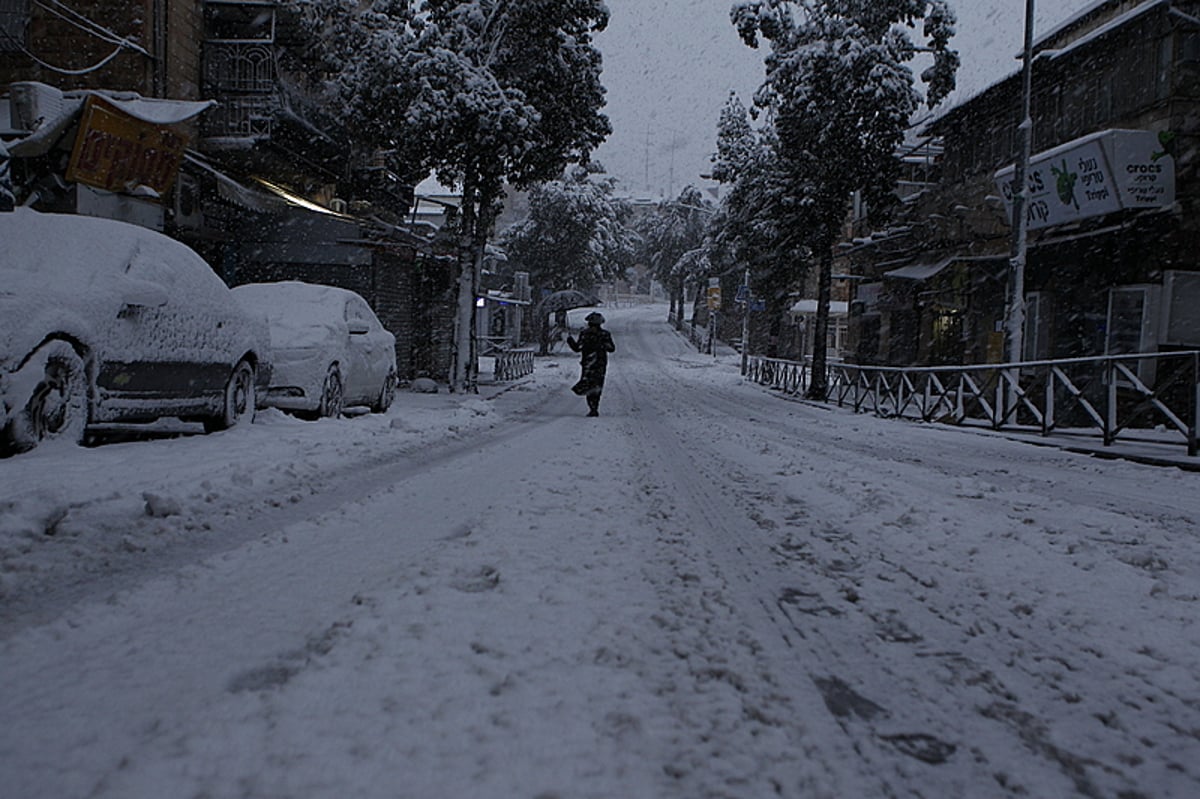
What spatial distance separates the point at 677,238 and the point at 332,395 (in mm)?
52998

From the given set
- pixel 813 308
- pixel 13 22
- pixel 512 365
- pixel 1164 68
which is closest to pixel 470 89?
pixel 13 22

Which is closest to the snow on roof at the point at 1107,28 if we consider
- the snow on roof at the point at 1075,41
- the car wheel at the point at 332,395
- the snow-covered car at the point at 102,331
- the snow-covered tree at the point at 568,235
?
the snow on roof at the point at 1075,41

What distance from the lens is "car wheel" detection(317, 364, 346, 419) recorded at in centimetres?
931

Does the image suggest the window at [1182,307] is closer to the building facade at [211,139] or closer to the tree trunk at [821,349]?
the tree trunk at [821,349]

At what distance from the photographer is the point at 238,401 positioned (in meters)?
7.86

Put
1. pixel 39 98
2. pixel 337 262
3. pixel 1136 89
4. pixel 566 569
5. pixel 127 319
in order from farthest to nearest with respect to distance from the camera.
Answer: pixel 337 262 < pixel 1136 89 < pixel 39 98 < pixel 127 319 < pixel 566 569

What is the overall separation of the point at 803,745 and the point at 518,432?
8.01 meters

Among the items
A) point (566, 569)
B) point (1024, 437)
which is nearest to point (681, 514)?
point (566, 569)

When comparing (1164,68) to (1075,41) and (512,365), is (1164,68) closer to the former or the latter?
(1075,41)

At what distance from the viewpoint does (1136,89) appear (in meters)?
14.8

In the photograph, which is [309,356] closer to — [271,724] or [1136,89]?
[271,724]

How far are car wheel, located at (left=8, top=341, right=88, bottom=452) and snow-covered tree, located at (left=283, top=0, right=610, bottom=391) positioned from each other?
10.0m

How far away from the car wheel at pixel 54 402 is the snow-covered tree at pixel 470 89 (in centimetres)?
1001

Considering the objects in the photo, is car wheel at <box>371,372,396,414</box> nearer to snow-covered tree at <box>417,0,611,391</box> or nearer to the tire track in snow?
snow-covered tree at <box>417,0,611,391</box>
